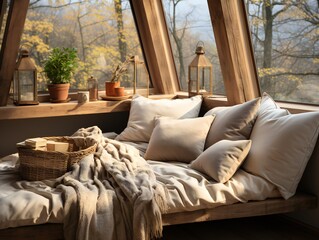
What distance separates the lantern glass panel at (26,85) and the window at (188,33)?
149 cm

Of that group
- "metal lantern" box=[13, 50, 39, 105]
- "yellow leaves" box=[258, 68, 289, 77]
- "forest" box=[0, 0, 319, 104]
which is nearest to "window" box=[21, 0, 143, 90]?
"forest" box=[0, 0, 319, 104]

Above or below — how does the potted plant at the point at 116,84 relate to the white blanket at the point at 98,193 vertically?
above

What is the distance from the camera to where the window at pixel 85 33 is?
418 centimetres

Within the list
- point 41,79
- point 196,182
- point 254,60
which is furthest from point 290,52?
point 41,79

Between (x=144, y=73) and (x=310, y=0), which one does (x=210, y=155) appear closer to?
(x=310, y=0)

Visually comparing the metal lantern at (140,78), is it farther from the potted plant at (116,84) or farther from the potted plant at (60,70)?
the potted plant at (60,70)

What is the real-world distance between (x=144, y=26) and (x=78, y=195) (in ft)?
8.03

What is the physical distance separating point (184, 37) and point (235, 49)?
908 millimetres

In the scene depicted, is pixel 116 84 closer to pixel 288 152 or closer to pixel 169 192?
pixel 169 192

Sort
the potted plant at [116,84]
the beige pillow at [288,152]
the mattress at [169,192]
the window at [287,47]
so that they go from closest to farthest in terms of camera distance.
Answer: the mattress at [169,192], the beige pillow at [288,152], the window at [287,47], the potted plant at [116,84]

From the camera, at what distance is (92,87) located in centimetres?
426

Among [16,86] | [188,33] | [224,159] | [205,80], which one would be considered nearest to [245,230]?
[224,159]

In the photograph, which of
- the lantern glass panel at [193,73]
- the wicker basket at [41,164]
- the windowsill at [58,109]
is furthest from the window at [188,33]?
the wicker basket at [41,164]

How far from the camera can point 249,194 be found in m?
2.85
